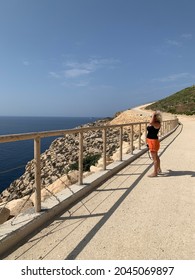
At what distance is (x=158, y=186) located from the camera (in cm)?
648

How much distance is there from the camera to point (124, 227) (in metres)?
4.19

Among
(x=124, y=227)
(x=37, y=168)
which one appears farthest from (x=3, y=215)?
(x=124, y=227)

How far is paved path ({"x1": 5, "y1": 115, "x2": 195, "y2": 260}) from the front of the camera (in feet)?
11.4

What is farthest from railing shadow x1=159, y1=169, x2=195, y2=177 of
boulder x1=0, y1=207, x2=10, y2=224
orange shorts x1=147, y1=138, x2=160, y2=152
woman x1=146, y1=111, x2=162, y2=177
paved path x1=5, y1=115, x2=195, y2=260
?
boulder x1=0, y1=207, x2=10, y2=224

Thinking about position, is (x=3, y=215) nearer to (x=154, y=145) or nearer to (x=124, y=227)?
(x=124, y=227)

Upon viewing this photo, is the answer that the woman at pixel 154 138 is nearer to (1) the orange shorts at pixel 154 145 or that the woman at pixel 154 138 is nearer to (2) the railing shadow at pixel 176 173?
(1) the orange shorts at pixel 154 145

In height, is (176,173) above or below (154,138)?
below

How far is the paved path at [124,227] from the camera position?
137 inches

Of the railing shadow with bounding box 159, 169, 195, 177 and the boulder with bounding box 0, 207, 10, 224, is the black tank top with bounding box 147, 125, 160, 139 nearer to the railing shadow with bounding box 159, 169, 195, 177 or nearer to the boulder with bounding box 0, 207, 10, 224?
the railing shadow with bounding box 159, 169, 195, 177
